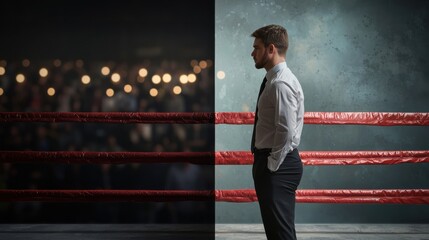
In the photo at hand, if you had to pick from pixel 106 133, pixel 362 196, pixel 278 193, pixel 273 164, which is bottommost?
pixel 362 196

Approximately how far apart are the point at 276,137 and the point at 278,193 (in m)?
0.22

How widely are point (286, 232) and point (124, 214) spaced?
336 centimetres

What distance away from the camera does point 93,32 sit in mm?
5582

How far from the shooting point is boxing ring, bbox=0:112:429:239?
3945 mm

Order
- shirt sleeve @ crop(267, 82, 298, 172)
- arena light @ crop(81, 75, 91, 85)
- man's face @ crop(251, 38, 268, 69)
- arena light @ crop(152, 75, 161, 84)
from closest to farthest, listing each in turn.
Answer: shirt sleeve @ crop(267, 82, 298, 172) → man's face @ crop(251, 38, 268, 69) → arena light @ crop(81, 75, 91, 85) → arena light @ crop(152, 75, 161, 84)

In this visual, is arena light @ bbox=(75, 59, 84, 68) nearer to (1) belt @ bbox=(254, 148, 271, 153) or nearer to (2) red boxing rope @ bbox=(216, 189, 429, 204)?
(2) red boxing rope @ bbox=(216, 189, 429, 204)

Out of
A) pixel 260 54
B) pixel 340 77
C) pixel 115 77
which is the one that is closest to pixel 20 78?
pixel 115 77

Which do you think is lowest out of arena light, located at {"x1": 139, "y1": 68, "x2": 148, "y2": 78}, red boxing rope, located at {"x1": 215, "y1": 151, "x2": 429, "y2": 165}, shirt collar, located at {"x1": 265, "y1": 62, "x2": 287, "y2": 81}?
red boxing rope, located at {"x1": 215, "y1": 151, "x2": 429, "y2": 165}

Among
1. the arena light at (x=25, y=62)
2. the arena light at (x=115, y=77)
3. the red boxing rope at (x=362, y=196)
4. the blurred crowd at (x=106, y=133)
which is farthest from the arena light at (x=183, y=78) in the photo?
the red boxing rope at (x=362, y=196)

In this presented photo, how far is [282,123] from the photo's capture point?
2.11 meters

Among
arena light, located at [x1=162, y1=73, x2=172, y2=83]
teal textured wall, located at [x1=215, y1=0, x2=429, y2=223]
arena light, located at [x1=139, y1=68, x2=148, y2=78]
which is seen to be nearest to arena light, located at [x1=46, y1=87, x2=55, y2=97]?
arena light, located at [x1=139, y1=68, x2=148, y2=78]

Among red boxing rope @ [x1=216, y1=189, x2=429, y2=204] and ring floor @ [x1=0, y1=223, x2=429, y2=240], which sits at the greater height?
red boxing rope @ [x1=216, y1=189, x2=429, y2=204]

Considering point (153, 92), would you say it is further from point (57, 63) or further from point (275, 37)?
point (275, 37)

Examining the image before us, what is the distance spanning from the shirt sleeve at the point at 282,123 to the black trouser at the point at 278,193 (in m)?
0.05
